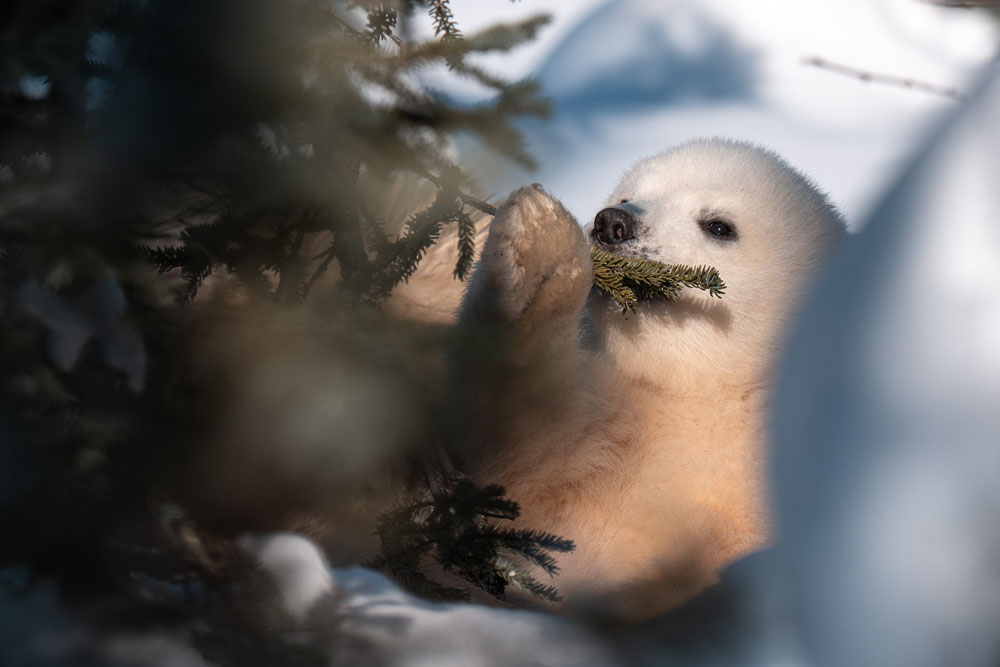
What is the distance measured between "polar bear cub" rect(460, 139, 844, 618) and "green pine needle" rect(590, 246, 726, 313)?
8 centimetres

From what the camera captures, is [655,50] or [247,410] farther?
[655,50]

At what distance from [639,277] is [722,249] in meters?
0.32

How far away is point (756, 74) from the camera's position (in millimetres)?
1639

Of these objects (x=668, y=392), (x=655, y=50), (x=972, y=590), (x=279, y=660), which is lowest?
(x=279, y=660)

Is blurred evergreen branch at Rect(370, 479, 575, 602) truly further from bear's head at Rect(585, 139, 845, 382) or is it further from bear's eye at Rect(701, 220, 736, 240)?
bear's eye at Rect(701, 220, 736, 240)

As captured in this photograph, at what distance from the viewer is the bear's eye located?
1559 millimetres

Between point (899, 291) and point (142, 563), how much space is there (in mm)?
627

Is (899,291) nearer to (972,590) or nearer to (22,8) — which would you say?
(972,590)

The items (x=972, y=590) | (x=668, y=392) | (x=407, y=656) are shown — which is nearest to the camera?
(x=972, y=590)

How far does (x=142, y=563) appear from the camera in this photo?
62 cm

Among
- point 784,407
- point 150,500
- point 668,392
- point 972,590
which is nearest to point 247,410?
point 150,500

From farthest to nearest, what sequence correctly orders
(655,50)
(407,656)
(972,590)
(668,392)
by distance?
(655,50) < (668,392) < (407,656) < (972,590)

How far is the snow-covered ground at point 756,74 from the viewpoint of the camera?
1.49 meters

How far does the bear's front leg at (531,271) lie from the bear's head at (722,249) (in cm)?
29
